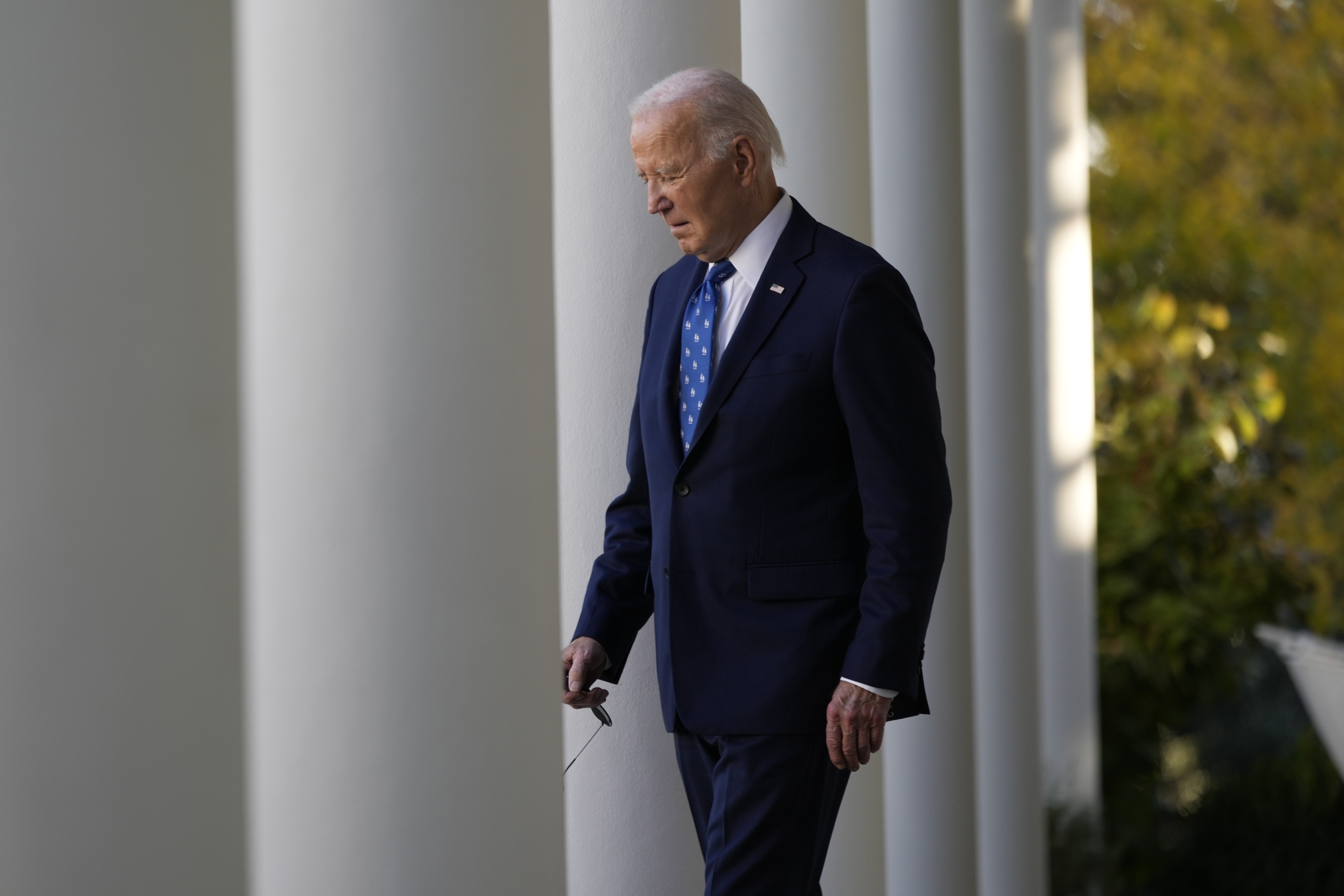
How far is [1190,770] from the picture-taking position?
38.7ft

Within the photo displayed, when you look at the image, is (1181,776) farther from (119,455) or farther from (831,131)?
(119,455)

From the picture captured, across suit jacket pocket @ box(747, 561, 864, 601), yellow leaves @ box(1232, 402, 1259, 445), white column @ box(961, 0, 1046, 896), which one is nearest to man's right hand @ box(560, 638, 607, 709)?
suit jacket pocket @ box(747, 561, 864, 601)

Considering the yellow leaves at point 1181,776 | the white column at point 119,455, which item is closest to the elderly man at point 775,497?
the white column at point 119,455

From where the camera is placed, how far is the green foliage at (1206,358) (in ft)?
40.4

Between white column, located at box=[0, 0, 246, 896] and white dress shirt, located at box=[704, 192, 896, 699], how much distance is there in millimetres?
1368

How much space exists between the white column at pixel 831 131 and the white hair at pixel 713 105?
1.81m

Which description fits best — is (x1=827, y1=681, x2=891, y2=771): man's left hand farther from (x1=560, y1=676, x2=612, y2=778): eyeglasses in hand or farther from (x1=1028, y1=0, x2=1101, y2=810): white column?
(x1=1028, y1=0, x2=1101, y2=810): white column

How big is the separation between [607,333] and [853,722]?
4.88 feet

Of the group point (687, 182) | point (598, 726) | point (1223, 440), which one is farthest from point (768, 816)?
point (1223, 440)

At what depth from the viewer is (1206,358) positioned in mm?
13734

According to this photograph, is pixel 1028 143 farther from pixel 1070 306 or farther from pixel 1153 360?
pixel 1153 360

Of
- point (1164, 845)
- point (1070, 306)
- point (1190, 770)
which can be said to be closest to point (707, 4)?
point (1070, 306)

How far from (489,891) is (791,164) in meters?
3.49

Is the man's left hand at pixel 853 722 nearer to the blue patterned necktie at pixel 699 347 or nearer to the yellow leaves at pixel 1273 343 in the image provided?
the blue patterned necktie at pixel 699 347
